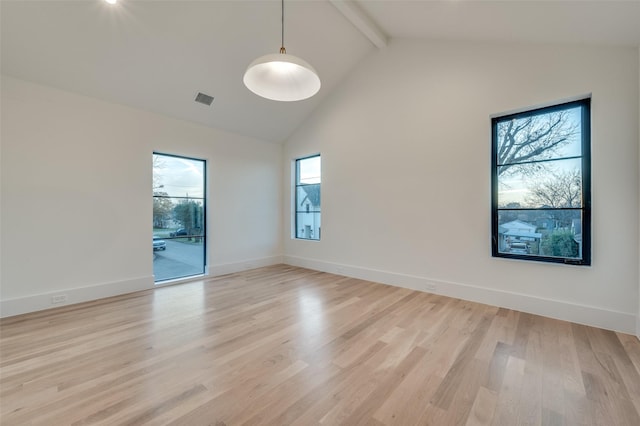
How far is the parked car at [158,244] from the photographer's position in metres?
4.54

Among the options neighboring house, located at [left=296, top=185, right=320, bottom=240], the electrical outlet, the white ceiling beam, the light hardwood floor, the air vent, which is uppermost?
the white ceiling beam

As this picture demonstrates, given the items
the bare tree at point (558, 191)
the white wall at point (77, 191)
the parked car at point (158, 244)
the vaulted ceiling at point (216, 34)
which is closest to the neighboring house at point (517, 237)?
the bare tree at point (558, 191)

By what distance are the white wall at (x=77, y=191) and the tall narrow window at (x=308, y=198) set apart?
2018 millimetres

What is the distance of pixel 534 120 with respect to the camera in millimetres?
3422

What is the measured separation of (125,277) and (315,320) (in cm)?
323

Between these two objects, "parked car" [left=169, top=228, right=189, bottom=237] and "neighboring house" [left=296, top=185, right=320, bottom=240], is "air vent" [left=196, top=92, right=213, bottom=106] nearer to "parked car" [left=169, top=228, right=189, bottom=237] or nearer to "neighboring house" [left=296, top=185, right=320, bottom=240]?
A: "parked car" [left=169, top=228, right=189, bottom=237]

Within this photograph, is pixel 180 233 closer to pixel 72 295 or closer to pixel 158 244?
pixel 158 244

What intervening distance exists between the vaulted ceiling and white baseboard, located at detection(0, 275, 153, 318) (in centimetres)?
282

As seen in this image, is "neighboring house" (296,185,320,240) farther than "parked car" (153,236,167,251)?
Yes

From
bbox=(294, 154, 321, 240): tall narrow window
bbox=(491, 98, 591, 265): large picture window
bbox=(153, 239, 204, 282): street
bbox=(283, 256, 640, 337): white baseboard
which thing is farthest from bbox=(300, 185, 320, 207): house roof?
bbox=(491, 98, 591, 265): large picture window

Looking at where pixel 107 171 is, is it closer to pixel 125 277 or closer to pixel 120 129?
pixel 120 129

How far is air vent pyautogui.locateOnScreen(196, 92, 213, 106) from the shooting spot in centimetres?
440

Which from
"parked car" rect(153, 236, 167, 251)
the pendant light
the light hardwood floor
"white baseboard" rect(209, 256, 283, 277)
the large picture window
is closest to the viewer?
the light hardwood floor

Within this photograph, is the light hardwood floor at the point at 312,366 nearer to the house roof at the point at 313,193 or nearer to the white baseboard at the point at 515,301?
the white baseboard at the point at 515,301
